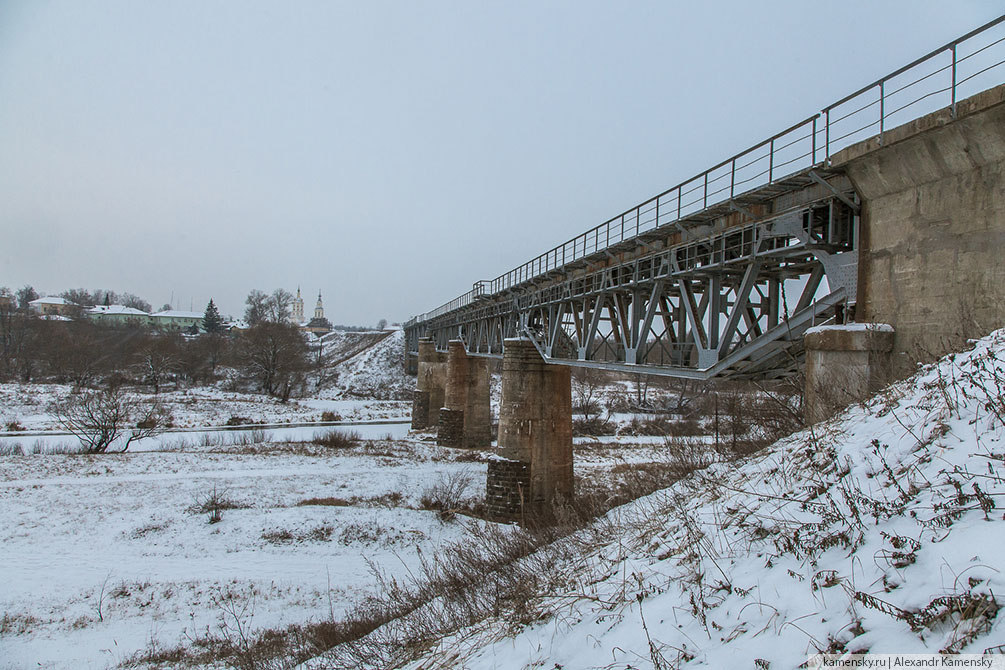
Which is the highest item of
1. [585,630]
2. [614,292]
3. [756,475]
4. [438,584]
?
[614,292]

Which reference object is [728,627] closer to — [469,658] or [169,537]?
[469,658]

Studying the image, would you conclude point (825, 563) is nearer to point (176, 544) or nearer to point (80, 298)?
point (176, 544)

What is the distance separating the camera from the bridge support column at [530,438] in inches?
665

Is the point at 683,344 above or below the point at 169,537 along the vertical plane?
above

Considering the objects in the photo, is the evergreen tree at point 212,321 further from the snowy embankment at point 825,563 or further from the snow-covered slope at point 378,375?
the snowy embankment at point 825,563

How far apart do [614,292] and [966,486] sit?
10458 millimetres

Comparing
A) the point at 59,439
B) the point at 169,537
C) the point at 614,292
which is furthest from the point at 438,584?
the point at 59,439

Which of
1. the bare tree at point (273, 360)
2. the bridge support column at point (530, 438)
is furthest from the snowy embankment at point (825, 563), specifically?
the bare tree at point (273, 360)

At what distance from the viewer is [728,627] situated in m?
3.56

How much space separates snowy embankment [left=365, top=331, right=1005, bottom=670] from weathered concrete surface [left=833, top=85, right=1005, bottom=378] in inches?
43.2

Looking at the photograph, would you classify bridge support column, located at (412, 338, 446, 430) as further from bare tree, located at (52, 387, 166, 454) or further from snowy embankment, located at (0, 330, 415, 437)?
bare tree, located at (52, 387, 166, 454)

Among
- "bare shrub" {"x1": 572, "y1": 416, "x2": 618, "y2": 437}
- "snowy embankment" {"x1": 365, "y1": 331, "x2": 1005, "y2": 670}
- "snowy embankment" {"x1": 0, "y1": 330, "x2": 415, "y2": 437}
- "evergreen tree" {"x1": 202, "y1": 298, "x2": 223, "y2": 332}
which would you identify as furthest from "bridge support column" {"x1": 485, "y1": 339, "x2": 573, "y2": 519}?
"evergreen tree" {"x1": 202, "y1": 298, "x2": 223, "y2": 332}

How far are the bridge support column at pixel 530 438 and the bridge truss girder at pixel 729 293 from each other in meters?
1.48

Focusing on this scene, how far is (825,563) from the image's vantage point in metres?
3.68
